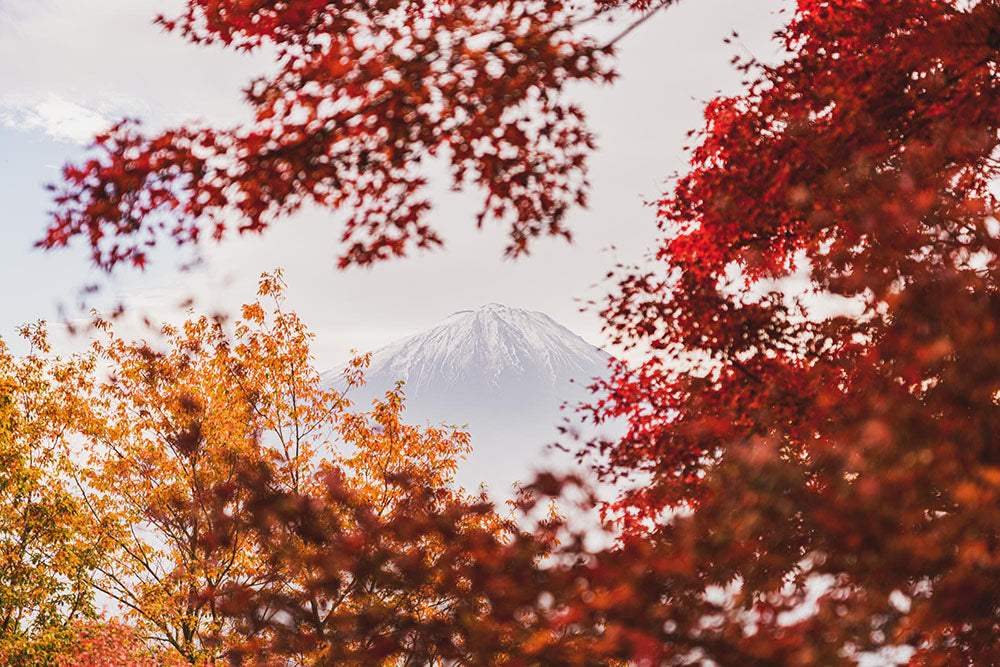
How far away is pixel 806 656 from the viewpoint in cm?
258

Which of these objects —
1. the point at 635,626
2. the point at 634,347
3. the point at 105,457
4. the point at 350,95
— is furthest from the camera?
the point at 105,457

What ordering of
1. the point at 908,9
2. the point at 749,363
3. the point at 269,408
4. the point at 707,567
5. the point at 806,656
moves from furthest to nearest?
the point at 269,408 < the point at 749,363 < the point at 908,9 < the point at 707,567 < the point at 806,656

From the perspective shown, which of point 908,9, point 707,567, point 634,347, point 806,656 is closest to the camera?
point 806,656

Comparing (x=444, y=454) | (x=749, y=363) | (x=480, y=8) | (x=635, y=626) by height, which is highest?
(x=444, y=454)

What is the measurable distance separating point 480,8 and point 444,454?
8.98 meters

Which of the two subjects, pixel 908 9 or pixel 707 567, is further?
pixel 908 9

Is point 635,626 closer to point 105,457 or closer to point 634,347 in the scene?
point 634,347

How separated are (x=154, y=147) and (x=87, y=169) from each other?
19.1 inches

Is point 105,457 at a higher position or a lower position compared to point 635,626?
higher

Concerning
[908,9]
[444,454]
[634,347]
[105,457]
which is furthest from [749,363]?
[105,457]

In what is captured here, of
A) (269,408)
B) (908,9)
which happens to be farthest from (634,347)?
(269,408)

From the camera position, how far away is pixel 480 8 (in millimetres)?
4984

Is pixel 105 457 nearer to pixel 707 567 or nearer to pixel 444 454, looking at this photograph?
pixel 444 454

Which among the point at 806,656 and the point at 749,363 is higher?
the point at 749,363
